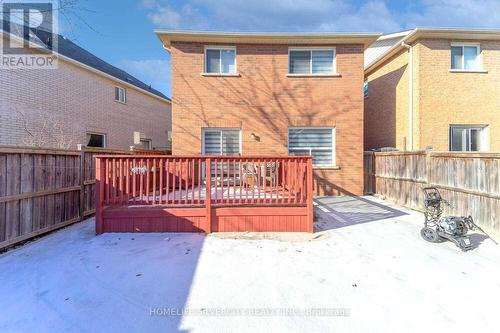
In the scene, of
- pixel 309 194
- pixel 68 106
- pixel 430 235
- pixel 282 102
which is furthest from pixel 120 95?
pixel 430 235

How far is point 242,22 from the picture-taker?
10.6 meters

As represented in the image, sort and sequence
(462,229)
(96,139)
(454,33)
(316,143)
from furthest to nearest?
1. (96,139)
2. (316,143)
3. (454,33)
4. (462,229)

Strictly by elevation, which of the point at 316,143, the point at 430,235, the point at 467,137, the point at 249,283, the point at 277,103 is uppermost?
the point at 277,103

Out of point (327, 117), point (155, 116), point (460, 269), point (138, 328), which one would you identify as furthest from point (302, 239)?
point (155, 116)

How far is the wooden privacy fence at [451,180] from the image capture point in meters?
4.52

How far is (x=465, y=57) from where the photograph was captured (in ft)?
30.3

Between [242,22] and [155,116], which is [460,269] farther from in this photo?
[155,116]

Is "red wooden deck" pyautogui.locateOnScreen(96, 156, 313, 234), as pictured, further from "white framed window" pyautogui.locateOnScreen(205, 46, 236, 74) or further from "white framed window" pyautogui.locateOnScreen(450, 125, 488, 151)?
"white framed window" pyautogui.locateOnScreen(450, 125, 488, 151)

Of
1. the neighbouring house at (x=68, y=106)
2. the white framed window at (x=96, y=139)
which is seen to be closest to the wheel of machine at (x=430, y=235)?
the neighbouring house at (x=68, y=106)

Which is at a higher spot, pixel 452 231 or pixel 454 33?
pixel 454 33

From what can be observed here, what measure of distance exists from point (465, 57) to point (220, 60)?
29.7ft

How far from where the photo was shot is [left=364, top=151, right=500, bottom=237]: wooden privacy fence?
178 inches

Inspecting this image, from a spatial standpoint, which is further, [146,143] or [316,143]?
[146,143]

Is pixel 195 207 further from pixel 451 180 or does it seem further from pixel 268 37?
pixel 268 37
